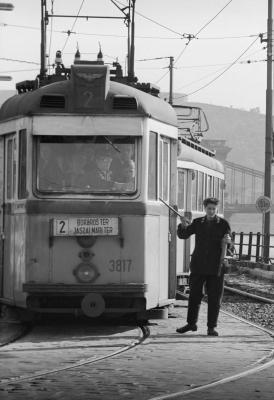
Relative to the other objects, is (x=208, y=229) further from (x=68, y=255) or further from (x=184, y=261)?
(x=184, y=261)

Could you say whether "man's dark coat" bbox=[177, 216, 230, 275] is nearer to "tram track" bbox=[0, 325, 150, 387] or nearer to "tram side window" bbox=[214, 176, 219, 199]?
"tram track" bbox=[0, 325, 150, 387]

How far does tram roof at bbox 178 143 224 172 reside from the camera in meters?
19.8

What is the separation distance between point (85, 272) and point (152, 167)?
1.48 m

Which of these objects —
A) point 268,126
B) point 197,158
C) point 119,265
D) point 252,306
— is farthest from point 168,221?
point 268,126

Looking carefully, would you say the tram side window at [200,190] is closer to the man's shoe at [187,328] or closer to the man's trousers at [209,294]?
the man's trousers at [209,294]

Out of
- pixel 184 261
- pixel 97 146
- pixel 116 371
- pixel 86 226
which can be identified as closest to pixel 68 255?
pixel 86 226

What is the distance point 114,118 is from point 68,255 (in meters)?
1.63

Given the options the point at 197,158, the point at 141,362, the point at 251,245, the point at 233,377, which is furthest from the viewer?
the point at 251,245

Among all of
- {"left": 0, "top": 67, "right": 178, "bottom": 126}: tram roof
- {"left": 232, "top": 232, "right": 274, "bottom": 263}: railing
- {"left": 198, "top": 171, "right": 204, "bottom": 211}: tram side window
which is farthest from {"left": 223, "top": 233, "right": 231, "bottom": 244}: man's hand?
{"left": 232, "top": 232, "right": 274, "bottom": 263}: railing

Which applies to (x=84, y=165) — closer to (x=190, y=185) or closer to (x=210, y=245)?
(x=210, y=245)

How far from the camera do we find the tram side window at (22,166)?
13227mm

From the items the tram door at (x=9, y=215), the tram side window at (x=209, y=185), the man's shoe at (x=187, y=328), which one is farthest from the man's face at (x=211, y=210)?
the tram side window at (x=209, y=185)

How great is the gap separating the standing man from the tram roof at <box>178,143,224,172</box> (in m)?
6.29

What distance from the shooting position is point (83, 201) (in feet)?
42.9
